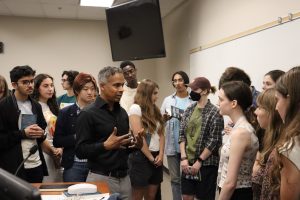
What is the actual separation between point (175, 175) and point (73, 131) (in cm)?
141

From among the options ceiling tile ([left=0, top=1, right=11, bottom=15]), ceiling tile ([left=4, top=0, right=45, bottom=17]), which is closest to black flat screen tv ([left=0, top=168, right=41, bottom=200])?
ceiling tile ([left=4, top=0, right=45, bottom=17])

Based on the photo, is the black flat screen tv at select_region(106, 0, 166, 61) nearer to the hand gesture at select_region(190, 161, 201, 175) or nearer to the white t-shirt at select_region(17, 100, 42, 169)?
the hand gesture at select_region(190, 161, 201, 175)

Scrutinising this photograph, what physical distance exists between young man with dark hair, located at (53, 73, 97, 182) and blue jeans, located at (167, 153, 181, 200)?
4.24ft

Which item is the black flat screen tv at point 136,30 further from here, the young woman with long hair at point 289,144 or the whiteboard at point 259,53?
the young woman with long hair at point 289,144

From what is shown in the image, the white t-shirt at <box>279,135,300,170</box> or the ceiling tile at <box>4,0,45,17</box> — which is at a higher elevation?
the ceiling tile at <box>4,0,45,17</box>

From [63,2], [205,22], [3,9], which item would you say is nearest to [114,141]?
[205,22]

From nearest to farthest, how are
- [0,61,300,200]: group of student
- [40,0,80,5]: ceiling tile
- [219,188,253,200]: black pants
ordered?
[0,61,300,200]: group of student, [219,188,253,200]: black pants, [40,0,80,5]: ceiling tile

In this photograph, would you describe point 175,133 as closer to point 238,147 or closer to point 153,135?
point 153,135

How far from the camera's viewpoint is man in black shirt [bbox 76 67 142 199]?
1884mm

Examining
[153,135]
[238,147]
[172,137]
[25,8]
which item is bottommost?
[172,137]

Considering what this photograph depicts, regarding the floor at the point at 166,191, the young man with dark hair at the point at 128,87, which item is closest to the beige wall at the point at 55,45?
the floor at the point at 166,191

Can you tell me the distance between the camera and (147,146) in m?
2.83

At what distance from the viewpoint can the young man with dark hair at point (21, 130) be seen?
2.13m

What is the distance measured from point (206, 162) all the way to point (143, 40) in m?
2.49
